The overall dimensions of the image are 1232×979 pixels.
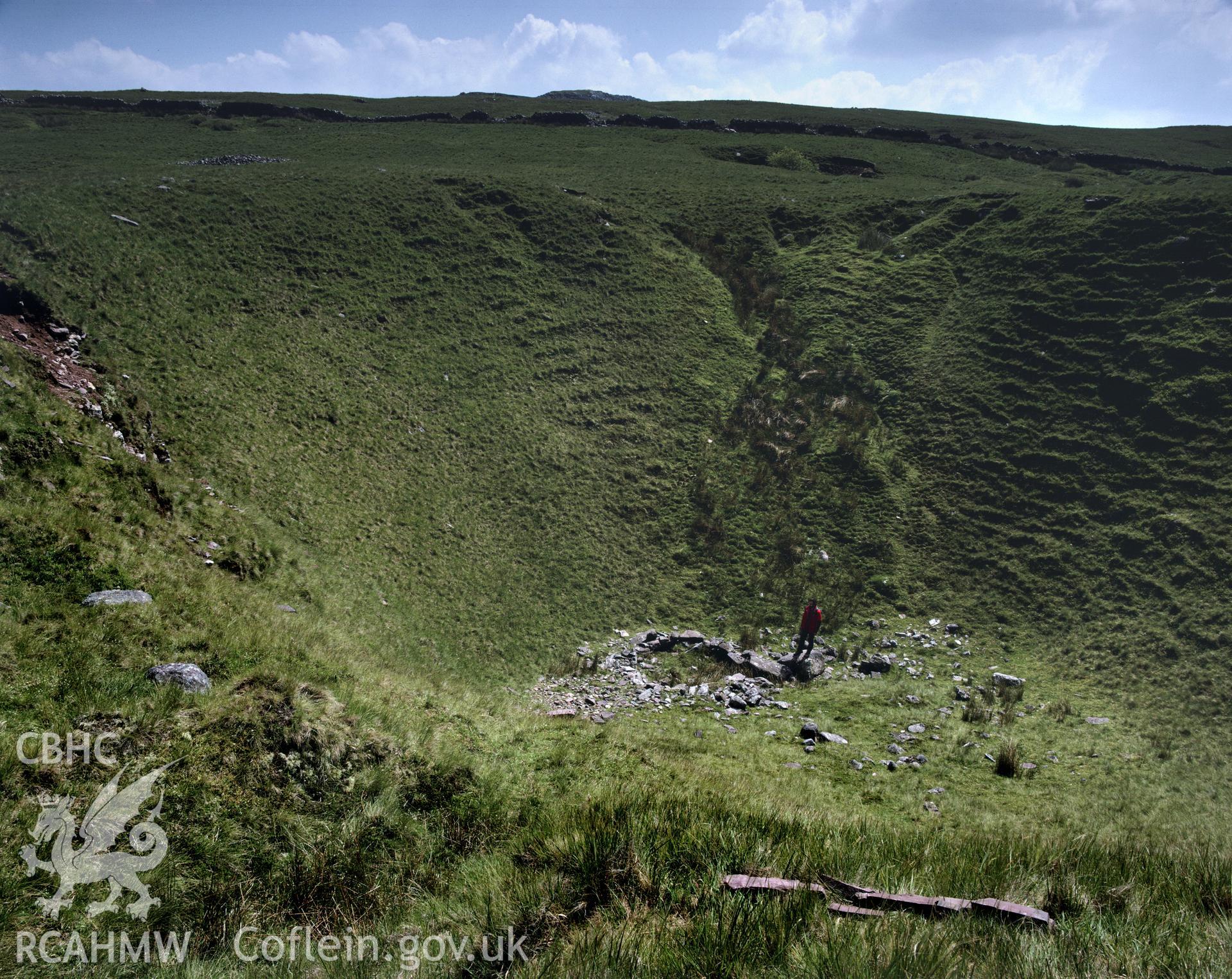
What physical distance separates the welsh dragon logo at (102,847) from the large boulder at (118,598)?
3.87m

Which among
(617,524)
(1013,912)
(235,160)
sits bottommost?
(617,524)

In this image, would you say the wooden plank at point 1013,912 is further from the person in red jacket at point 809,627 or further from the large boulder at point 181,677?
the person in red jacket at point 809,627

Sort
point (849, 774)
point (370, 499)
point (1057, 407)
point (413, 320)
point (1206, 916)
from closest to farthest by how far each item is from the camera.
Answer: point (1206, 916), point (849, 774), point (370, 499), point (1057, 407), point (413, 320)

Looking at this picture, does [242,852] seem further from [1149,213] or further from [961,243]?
[1149,213]

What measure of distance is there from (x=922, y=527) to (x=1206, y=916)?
72.7ft

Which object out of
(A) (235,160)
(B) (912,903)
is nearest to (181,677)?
(B) (912,903)

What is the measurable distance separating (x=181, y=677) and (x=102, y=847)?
8.94 ft

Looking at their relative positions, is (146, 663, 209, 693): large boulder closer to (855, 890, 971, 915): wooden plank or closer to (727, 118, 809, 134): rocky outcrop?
(855, 890, 971, 915): wooden plank

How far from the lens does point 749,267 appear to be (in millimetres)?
42250

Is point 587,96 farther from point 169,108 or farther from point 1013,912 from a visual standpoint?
point 1013,912

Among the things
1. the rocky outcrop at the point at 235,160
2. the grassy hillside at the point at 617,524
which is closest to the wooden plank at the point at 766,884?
the grassy hillside at the point at 617,524

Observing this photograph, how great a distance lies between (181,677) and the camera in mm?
7406

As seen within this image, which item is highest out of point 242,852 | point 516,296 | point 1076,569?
point 516,296

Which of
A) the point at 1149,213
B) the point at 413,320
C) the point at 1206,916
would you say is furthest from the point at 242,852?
the point at 1149,213
